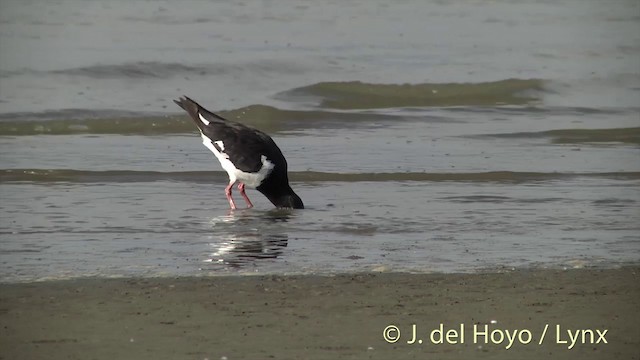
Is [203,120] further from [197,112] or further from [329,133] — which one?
[329,133]

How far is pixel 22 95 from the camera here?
661 inches

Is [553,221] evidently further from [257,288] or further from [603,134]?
[603,134]

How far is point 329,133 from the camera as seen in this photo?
591 inches

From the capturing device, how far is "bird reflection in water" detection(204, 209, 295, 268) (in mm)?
8422

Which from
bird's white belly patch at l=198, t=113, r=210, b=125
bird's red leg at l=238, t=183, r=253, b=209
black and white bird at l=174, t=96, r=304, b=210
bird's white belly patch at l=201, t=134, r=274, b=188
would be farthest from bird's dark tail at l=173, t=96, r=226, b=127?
bird's red leg at l=238, t=183, r=253, b=209

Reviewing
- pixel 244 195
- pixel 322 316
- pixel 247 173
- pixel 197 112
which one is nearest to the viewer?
pixel 322 316

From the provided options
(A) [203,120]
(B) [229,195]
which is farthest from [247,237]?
(A) [203,120]

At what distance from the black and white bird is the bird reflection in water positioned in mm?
321

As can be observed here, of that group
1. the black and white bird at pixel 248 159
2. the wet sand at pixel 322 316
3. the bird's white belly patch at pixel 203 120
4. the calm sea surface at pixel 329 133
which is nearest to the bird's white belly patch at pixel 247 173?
the black and white bird at pixel 248 159

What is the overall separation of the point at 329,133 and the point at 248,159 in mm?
3866

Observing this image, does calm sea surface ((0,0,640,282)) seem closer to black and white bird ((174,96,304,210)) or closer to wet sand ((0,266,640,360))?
black and white bird ((174,96,304,210))

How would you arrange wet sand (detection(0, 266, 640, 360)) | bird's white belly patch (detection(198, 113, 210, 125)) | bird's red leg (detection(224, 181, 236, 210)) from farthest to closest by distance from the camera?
bird's white belly patch (detection(198, 113, 210, 125)) → bird's red leg (detection(224, 181, 236, 210)) → wet sand (detection(0, 266, 640, 360))

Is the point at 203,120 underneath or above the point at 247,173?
above

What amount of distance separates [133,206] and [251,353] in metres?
4.58
